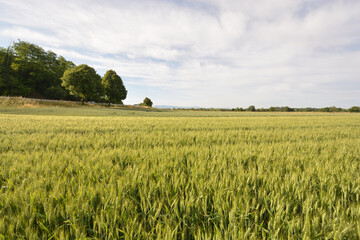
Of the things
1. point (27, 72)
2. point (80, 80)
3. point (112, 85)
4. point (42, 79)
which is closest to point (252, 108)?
point (112, 85)

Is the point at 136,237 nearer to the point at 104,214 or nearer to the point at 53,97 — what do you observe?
the point at 104,214

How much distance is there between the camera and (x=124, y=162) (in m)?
2.22

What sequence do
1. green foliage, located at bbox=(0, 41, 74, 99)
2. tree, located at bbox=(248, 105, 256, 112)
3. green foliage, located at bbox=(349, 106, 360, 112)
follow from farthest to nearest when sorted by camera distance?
tree, located at bbox=(248, 105, 256, 112), green foliage, located at bbox=(349, 106, 360, 112), green foliage, located at bbox=(0, 41, 74, 99)

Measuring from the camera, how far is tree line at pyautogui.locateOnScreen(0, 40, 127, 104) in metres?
38.2

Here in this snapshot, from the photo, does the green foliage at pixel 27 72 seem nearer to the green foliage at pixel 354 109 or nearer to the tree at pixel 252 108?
the tree at pixel 252 108

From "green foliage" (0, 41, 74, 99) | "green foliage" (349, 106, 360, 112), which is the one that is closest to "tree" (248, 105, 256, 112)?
"green foliage" (349, 106, 360, 112)

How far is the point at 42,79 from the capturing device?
49.2m

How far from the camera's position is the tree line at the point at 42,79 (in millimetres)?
38156

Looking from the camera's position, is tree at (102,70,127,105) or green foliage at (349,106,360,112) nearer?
tree at (102,70,127,105)

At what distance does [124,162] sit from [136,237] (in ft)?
4.72

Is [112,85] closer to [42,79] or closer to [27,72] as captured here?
[42,79]

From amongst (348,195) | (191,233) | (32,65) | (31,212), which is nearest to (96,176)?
(31,212)

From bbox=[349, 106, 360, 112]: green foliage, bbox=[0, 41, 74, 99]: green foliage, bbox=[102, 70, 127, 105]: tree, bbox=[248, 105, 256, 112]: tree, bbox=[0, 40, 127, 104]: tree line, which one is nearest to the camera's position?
bbox=[0, 40, 127, 104]: tree line

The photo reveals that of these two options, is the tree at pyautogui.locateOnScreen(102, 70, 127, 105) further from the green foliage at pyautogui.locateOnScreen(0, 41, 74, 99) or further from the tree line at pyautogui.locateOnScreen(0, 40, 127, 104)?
the green foliage at pyautogui.locateOnScreen(0, 41, 74, 99)
